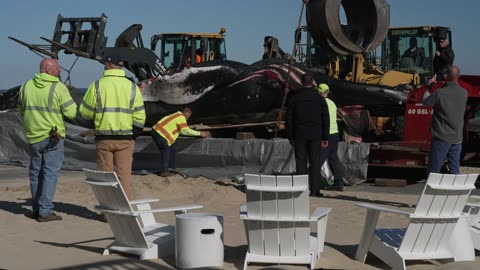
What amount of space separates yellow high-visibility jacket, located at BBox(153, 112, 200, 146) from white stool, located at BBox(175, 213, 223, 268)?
698 cm

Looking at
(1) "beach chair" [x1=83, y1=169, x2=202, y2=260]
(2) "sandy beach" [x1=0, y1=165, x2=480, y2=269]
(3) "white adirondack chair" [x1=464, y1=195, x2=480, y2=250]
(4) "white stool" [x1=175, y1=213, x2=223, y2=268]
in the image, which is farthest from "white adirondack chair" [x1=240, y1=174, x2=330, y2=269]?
(3) "white adirondack chair" [x1=464, y1=195, x2=480, y2=250]

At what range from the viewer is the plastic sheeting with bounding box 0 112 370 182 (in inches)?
573

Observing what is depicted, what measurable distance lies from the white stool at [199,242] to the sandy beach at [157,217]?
0.17m

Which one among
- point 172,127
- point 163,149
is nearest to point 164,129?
point 172,127

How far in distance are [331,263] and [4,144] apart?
12.0 m

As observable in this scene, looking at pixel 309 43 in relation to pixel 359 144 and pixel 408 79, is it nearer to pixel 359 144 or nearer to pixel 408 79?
pixel 408 79

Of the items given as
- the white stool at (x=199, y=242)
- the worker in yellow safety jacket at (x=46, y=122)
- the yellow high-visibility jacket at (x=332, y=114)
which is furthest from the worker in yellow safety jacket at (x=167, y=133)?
the white stool at (x=199, y=242)

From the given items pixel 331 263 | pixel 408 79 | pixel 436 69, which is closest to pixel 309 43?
pixel 408 79

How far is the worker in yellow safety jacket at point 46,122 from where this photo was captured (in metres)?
9.85

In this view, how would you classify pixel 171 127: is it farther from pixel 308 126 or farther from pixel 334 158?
pixel 308 126

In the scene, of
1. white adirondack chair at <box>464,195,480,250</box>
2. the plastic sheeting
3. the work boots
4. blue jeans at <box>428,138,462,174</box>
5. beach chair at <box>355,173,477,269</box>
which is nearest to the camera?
beach chair at <box>355,173,477,269</box>

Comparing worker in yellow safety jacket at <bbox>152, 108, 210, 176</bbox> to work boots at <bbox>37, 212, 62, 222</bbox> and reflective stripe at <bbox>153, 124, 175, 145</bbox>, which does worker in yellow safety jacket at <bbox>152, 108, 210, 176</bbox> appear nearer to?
reflective stripe at <bbox>153, 124, 175, 145</bbox>

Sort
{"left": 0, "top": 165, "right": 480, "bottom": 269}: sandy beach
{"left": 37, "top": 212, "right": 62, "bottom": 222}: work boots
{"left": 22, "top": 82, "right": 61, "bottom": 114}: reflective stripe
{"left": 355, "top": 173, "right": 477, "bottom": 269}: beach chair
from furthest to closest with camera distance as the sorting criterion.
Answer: {"left": 37, "top": 212, "right": 62, "bottom": 222}: work boots
{"left": 22, "top": 82, "right": 61, "bottom": 114}: reflective stripe
{"left": 0, "top": 165, "right": 480, "bottom": 269}: sandy beach
{"left": 355, "top": 173, "right": 477, "bottom": 269}: beach chair

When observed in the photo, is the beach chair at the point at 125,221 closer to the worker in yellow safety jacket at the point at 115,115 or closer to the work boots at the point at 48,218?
the worker in yellow safety jacket at the point at 115,115
